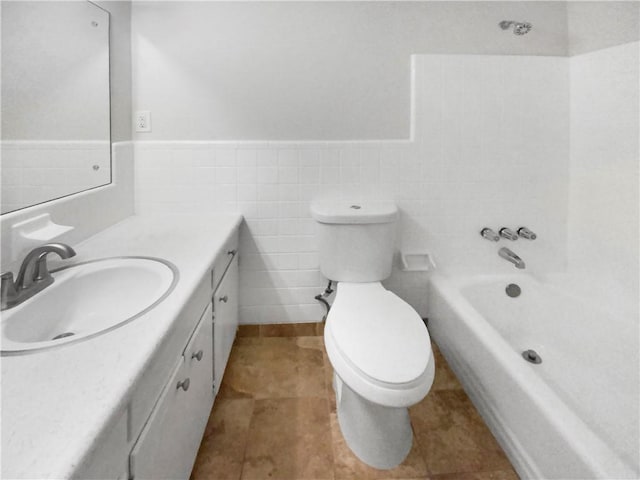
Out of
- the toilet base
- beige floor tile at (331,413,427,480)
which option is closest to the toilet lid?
the toilet base

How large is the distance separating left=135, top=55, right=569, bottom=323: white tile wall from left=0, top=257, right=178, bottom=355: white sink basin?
2.89 feet

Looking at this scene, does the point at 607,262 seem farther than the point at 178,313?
Yes

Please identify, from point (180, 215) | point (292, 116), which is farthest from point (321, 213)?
point (180, 215)

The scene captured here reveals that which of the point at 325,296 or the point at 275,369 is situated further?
the point at 325,296

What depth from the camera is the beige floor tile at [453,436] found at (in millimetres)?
1320

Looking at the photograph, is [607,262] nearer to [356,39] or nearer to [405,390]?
[405,390]

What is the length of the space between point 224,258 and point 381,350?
0.81 meters

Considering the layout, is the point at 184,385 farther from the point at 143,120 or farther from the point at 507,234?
the point at 507,234

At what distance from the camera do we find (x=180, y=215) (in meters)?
1.98

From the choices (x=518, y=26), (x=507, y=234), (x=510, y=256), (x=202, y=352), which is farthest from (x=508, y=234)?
(x=202, y=352)

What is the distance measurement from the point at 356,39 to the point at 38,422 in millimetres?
2023

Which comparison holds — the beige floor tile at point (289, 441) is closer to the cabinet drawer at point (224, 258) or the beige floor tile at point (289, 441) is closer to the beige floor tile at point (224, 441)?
the beige floor tile at point (224, 441)

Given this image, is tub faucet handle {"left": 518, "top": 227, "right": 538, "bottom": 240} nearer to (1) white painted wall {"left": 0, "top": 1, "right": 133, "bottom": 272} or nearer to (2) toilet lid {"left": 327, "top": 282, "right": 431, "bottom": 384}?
(2) toilet lid {"left": 327, "top": 282, "right": 431, "bottom": 384}

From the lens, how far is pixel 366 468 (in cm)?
131
